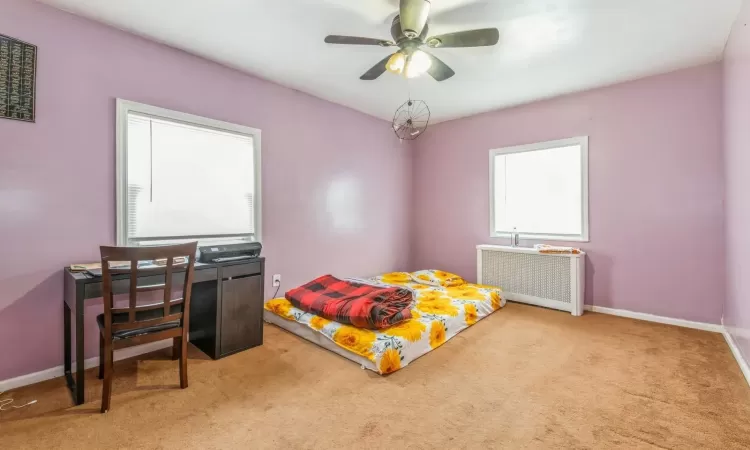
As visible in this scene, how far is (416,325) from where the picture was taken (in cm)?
266

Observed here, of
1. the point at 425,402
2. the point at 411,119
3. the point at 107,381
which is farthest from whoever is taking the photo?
the point at 411,119

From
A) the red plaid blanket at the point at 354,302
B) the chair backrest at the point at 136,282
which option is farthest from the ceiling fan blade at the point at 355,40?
the red plaid blanket at the point at 354,302

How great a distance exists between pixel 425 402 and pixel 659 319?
288cm

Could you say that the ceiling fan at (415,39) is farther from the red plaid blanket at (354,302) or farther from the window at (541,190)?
the window at (541,190)

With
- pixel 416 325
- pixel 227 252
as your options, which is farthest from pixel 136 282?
pixel 416 325

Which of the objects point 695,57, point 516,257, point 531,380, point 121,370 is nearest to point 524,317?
point 516,257

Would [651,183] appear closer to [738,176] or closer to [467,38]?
[738,176]

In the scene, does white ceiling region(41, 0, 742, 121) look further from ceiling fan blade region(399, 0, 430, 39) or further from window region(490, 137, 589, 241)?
window region(490, 137, 589, 241)

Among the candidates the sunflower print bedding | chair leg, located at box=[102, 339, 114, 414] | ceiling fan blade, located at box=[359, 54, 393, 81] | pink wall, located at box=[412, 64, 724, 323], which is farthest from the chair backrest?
pink wall, located at box=[412, 64, 724, 323]

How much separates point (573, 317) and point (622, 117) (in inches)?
85.4

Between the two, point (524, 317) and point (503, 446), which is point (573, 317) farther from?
point (503, 446)

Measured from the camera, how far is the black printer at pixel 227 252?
2492 millimetres

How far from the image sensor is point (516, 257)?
157 inches

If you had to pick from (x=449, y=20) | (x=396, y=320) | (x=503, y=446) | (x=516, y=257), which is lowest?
(x=503, y=446)
